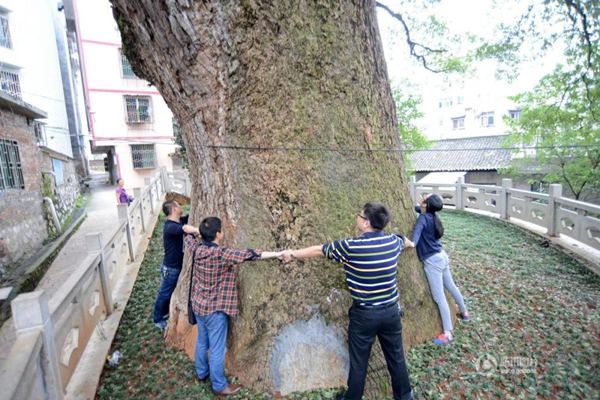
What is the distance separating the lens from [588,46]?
6449mm

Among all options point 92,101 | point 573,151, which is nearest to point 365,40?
point 573,151

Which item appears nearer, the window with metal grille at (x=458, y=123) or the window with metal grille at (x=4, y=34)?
the window with metal grille at (x=4, y=34)

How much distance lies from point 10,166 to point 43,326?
7.94 metres

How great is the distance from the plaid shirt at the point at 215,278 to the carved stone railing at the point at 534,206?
6449mm

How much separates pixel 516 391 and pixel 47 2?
22250mm

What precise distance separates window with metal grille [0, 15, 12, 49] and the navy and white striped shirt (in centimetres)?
1751

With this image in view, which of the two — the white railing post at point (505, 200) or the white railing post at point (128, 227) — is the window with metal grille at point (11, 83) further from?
the white railing post at point (505, 200)

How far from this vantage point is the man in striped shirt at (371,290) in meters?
2.57

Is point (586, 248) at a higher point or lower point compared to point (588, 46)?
lower

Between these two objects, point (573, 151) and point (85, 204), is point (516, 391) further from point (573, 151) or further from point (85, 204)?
point (85, 204)

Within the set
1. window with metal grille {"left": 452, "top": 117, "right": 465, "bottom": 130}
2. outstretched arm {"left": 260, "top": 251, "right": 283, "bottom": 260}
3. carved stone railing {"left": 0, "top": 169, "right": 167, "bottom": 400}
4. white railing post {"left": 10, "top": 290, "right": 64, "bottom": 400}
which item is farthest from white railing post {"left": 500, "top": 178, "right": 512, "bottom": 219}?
window with metal grille {"left": 452, "top": 117, "right": 465, "bottom": 130}

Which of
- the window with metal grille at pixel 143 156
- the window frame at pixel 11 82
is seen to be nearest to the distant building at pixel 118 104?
the window with metal grille at pixel 143 156

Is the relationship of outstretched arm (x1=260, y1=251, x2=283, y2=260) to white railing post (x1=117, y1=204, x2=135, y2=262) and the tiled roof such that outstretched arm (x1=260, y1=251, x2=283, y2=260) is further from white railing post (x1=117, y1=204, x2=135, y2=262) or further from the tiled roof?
the tiled roof

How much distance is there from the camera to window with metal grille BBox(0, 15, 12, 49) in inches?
520
